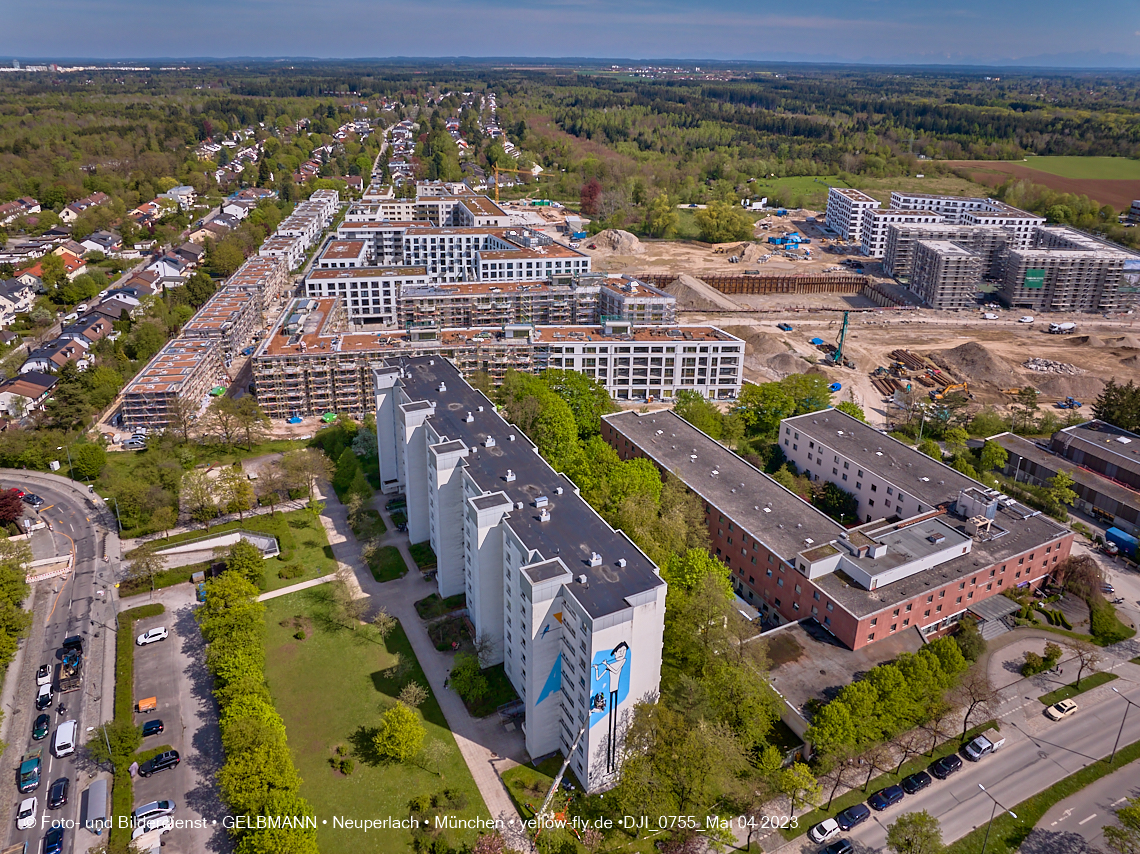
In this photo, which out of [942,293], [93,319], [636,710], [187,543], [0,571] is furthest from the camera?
[942,293]

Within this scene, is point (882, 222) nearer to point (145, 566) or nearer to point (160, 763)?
point (145, 566)

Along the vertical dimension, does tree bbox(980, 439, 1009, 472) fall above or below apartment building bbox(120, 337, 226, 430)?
below

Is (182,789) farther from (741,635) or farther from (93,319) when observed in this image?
(93,319)

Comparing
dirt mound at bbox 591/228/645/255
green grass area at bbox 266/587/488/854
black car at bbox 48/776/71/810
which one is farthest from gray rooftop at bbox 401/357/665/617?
dirt mound at bbox 591/228/645/255

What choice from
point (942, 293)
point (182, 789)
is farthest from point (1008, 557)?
point (942, 293)

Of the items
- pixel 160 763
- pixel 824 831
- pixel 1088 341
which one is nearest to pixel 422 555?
pixel 160 763

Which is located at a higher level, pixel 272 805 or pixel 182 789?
pixel 272 805

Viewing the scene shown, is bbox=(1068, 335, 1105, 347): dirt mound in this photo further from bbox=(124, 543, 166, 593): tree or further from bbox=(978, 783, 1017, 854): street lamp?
bbox=(124, 543, 166, 593): tree
